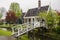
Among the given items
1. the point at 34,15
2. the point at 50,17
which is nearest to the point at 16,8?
the point at 34,15

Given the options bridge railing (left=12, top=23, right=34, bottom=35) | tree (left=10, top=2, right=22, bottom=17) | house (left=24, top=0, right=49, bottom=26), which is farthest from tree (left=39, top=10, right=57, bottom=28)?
tree (left=10, top=2, right=22, bottom=17)

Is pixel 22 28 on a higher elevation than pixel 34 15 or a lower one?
lower

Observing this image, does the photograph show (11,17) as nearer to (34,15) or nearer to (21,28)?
(21,28)

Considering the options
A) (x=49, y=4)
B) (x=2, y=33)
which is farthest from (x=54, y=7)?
(x=2, y=33)

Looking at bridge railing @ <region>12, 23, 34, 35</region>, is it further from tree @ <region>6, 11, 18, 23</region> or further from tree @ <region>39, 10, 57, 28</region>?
tree @ <region>39, 10, 57, 28</region>

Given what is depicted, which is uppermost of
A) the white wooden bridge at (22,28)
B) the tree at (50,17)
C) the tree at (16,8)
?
the tree at (16,8)

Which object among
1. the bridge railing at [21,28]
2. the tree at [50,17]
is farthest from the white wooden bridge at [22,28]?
the tree at [50,17]

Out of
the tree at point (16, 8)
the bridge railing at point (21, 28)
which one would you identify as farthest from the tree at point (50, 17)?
the tree at point (16, 8)

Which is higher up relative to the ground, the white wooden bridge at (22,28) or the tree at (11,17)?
the tree at (11,17)

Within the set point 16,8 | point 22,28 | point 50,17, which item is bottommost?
point 22,28

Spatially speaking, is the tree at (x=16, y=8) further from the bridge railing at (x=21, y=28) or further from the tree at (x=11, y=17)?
the bridge railing at (x=21, y=28)

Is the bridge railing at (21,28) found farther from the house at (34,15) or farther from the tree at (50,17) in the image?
the tree at (50,17)

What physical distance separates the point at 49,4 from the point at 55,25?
0.95 feet

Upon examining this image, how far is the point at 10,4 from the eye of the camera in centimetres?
214
